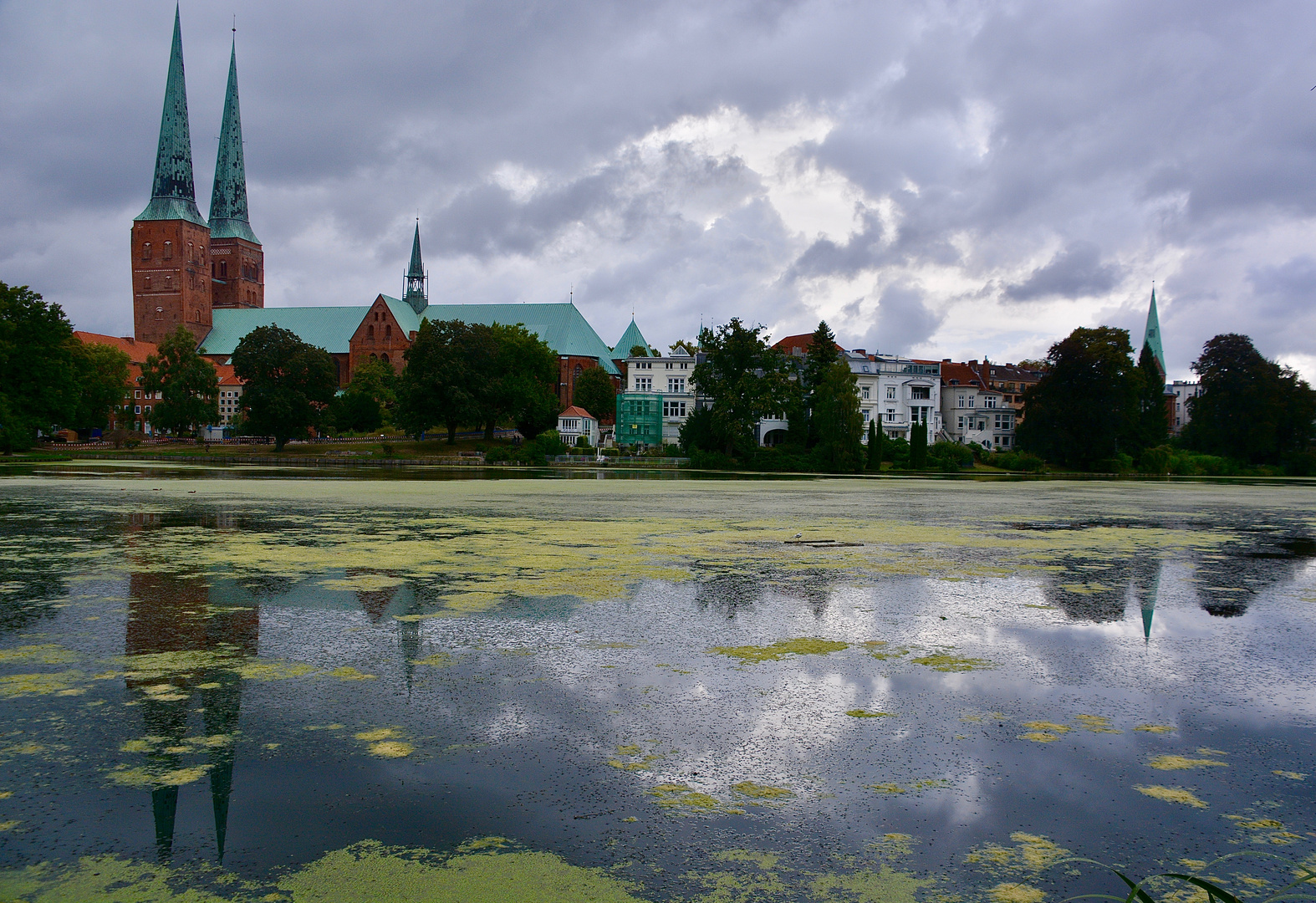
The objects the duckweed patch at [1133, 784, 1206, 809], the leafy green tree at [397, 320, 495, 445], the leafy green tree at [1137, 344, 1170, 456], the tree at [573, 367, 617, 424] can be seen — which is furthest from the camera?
the tree at [573, 367, 617, 424]

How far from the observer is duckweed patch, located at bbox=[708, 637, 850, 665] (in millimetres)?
7070

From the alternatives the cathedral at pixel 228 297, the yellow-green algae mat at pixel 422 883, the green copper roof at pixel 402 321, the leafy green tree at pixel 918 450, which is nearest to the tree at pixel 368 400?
the cathedral at pixel 228 297

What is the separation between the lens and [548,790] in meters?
4.38

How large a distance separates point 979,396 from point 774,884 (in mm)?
96370

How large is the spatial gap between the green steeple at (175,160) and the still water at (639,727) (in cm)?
11567

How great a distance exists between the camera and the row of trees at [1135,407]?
216ft

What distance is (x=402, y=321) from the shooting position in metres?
114

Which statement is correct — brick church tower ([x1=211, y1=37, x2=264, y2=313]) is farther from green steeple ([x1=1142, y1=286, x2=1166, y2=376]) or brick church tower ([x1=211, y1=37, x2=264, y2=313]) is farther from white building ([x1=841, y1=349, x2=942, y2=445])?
green steeple ([x1=1142, y1=286, x2=1166, y2=376])

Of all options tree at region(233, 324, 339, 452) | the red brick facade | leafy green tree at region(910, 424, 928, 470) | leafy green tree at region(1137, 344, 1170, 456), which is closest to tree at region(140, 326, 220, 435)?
tree at region(233, 324, 339, 452)

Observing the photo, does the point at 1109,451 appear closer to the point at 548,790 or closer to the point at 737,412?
the point at 737,412

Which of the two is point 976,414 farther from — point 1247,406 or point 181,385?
point 181,385

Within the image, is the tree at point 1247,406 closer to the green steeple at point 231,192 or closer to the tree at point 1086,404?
the tree at point 1086,404

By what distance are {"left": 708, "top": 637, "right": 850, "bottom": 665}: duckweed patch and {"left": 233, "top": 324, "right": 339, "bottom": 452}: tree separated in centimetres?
7361

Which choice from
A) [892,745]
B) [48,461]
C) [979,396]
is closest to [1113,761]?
[892,745]
